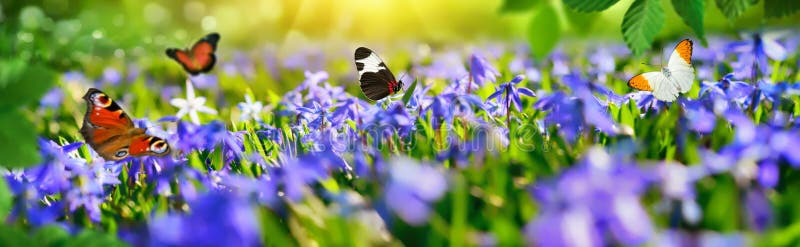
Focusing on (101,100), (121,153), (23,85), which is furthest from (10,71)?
(101,100)

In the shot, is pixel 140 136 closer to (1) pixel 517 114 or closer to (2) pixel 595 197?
(1) pixel 517 114

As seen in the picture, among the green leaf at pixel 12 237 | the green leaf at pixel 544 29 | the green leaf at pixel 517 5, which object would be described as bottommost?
the green leaf at pixel 12 237

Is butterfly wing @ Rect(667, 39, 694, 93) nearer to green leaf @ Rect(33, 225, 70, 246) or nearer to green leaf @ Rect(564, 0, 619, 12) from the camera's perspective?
green leaf @ Rect(564, 0, 619, 12)

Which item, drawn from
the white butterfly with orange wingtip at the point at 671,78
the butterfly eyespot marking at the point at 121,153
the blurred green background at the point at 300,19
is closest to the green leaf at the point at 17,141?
the butterfly eyespot marking at the point at 121,153

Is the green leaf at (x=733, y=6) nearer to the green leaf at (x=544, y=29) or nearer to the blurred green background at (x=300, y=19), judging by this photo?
the green leaf at (x=544, y=29)

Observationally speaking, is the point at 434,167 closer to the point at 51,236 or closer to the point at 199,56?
the point at 51,236

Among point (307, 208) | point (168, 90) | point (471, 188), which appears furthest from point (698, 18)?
point (168, 90)

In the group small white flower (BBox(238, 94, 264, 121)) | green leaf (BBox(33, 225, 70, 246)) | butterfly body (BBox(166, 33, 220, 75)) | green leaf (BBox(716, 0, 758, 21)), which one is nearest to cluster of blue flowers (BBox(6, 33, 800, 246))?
small white flower (BBox(238, 94, 264, 121))

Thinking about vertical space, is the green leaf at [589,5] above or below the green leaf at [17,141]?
above
